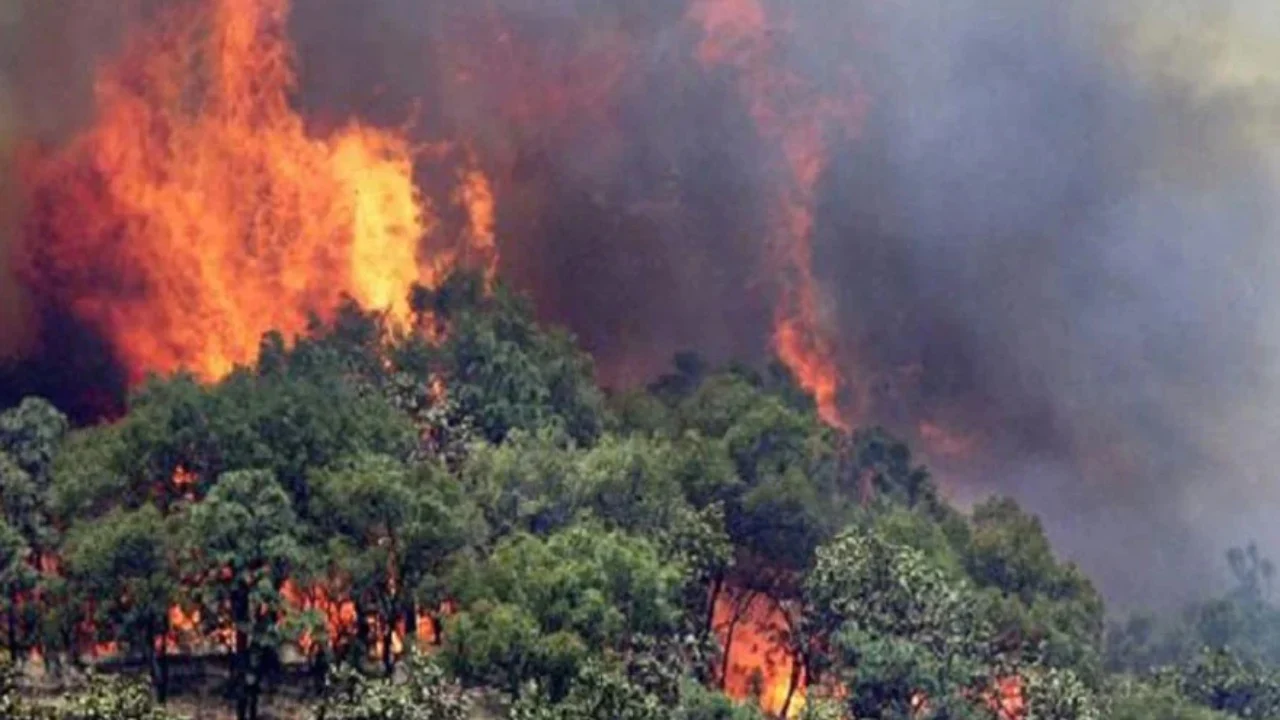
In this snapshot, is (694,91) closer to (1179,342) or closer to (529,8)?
(529,8)

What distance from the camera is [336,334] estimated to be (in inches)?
3428

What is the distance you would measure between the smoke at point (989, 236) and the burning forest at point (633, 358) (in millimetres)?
253

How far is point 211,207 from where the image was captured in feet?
307

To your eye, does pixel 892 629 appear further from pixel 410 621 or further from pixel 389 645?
pixel 389 645

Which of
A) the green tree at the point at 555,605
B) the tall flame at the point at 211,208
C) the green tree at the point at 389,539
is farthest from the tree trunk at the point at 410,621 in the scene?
the tall flame at the point at 211,208

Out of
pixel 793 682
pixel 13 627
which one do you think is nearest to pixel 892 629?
pixel 793 682

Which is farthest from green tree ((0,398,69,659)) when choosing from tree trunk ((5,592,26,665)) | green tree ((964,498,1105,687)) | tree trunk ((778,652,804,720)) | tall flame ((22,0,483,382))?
green tree ((964,498,1105,687))

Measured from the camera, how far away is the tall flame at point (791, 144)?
359 feet

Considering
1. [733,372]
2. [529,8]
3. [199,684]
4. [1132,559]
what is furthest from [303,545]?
[1132,559]

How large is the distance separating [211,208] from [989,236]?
148 feet

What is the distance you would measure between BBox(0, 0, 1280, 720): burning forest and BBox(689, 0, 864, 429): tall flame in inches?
8.8

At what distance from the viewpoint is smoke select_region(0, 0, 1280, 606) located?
107 metres

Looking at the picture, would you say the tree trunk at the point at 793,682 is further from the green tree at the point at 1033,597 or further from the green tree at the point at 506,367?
the green tree at the point at 506,367

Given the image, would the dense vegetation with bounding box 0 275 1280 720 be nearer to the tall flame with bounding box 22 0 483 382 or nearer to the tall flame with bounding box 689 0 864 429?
the tall flame with bounding box 22 0 483 382
